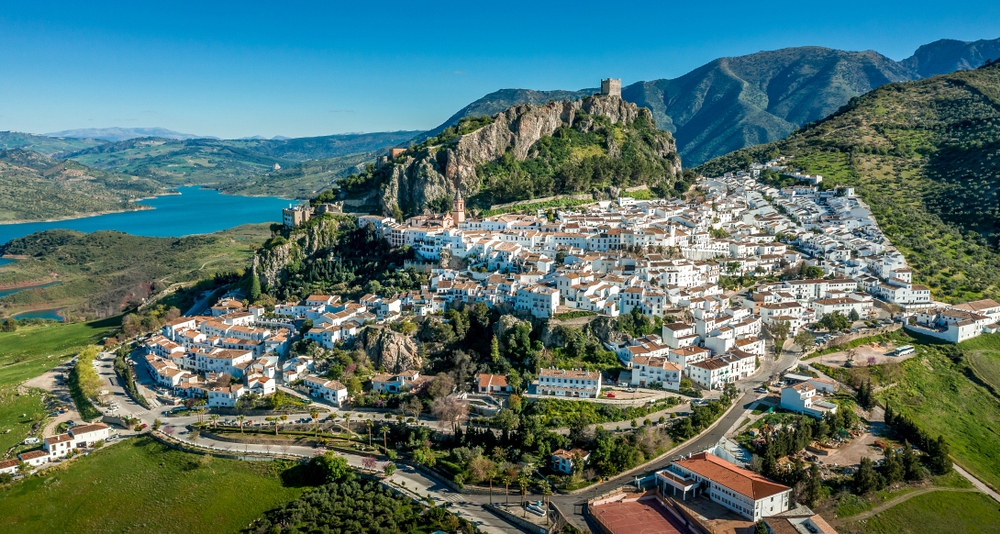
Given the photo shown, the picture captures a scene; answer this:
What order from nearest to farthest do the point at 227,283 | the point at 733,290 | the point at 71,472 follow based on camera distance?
the point at 71,472
the point at 733,290
the point at 227,283

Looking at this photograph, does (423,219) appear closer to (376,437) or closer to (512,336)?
(512,336)

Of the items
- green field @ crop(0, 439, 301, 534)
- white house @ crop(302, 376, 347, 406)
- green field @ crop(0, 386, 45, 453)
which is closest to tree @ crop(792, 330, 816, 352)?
white house @ crop(302, 376, 347, 406)

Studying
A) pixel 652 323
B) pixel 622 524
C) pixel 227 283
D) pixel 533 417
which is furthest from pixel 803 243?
pixel 227 283

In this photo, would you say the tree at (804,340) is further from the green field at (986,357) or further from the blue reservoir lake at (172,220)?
the blue reservoir lake at (172,220)

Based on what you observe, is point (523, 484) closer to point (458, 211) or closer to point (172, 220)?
point (458, 211)

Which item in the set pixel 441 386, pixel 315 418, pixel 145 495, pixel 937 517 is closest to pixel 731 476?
pixel 937 517

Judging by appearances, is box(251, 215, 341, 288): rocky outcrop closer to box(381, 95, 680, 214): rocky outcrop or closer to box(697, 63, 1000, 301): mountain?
box(381, 95, 680, 214): rocky outcrop

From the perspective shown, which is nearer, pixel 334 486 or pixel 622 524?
pixel 622 524
